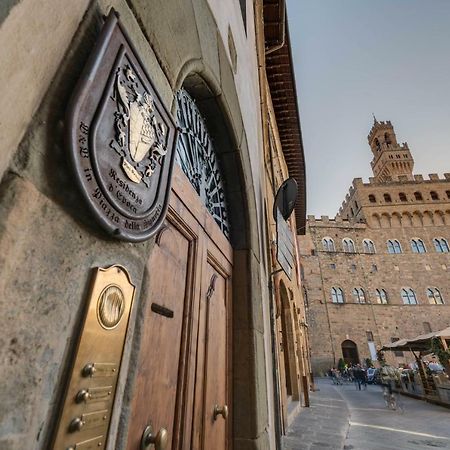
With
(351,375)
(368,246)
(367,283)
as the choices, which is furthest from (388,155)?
(351,375)

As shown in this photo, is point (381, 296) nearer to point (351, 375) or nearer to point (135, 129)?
point (351, 375)

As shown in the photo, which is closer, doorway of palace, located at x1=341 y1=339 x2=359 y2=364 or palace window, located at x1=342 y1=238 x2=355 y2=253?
doorway of palace, located at x1=341 y1=339 x2=359 y2=364

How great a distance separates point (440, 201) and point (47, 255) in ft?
119

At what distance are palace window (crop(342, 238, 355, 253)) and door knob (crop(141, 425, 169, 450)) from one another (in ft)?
92.5

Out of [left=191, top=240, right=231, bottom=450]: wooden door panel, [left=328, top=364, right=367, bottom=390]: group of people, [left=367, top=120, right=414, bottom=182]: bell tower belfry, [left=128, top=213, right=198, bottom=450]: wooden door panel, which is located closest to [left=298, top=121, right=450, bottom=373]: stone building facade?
[left=328, top=364, right=367, bottom=390]: group of people

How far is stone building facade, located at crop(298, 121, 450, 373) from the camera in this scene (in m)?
23.4

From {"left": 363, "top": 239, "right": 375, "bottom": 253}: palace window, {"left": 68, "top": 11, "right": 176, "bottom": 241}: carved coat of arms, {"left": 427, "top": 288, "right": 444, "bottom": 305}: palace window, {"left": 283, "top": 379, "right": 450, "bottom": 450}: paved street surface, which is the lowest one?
{"left": 283, "top": 379, "right": 450, "bottom": 450}: paved street surface

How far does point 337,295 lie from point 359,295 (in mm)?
1996

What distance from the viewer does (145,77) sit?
106 cm

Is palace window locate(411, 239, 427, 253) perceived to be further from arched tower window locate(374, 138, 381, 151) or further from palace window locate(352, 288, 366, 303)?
arched tower window locate(374, 138, 381, 151)

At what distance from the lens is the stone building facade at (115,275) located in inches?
22.9

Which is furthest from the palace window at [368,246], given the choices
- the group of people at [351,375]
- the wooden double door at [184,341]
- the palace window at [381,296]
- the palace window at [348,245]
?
the wooden double door at [184,341]

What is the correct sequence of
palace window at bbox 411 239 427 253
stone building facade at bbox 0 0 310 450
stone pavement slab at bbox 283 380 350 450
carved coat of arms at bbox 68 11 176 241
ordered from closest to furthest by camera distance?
stone building facade at bbox 0 0 310 450 → carved coat of arms at bbox 68 11 176 241 → stone pavement slab at bbox 283 380 350 450 → palace window at bbox 411 239 427 253

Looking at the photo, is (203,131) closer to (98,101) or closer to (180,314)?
(180,314)
